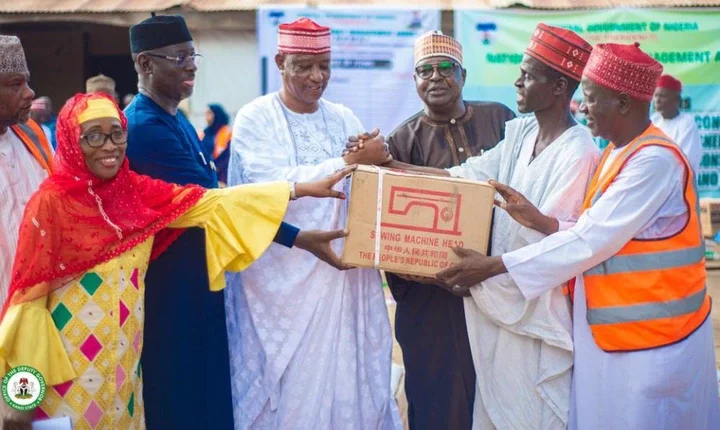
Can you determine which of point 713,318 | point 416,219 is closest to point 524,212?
point 416,219

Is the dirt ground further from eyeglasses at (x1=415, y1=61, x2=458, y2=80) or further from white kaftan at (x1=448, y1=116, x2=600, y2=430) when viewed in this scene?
eyeglasses at (x1=415, y1=61, x2=458, y2=80)

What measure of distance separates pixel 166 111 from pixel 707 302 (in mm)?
2486

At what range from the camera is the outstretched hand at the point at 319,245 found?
4.23 meters

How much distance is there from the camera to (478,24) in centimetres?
1046

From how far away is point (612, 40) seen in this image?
1068 centimetres

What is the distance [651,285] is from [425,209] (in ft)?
3.10

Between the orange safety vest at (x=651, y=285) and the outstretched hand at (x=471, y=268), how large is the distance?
1.38ft

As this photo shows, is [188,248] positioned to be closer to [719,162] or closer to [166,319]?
[166,319]

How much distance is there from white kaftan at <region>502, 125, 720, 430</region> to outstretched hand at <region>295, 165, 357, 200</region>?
80 cm

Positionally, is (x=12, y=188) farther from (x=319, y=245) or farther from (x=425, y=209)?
(x=425, y=209)

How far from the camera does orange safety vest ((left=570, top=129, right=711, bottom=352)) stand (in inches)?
145

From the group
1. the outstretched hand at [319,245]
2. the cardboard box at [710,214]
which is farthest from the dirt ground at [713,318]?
the outstretched hand at [319,245]

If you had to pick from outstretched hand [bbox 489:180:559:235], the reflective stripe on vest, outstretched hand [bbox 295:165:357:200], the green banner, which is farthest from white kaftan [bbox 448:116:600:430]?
the green banner

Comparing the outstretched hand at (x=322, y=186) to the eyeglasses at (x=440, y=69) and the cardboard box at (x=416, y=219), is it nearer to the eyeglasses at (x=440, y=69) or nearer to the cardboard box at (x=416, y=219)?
the cardboard box at (x=416, y=219)
